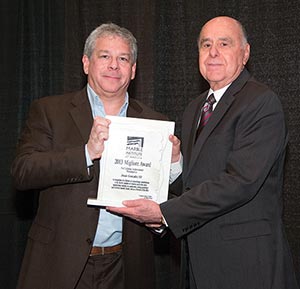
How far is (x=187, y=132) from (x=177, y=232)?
585 millimetres

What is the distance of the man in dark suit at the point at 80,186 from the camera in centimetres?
239

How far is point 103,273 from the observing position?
2.55m

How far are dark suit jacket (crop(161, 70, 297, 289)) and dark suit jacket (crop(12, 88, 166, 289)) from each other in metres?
0.38

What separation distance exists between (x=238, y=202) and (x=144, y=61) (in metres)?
1.92

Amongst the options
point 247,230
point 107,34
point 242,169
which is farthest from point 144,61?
point 247,230

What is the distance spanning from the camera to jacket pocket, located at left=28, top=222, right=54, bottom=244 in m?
2.46

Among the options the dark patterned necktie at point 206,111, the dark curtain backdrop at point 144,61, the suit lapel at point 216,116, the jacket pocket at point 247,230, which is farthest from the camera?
the dark curtain backdrop at point 144,61

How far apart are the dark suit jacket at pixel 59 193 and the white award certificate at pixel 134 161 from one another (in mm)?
96

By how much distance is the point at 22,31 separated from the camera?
4.38 meters

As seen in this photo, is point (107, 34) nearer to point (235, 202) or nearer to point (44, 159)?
point (44, 159)

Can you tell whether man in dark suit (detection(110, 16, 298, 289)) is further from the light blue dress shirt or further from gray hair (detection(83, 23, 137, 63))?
gray hair (detection(83, 23, 137, 63))

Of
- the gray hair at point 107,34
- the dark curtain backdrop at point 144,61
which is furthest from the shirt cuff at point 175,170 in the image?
the dark curtain backdrop at point 144,61

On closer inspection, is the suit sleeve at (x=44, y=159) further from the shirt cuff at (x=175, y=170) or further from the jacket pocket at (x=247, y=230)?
the jacket pocket at (x=247, y=230)

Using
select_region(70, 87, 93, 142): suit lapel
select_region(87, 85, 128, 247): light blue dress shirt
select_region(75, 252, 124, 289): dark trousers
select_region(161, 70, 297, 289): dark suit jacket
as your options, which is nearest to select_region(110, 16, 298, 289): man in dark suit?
select_region(161, 70, 297, 289): dark suit jacket
